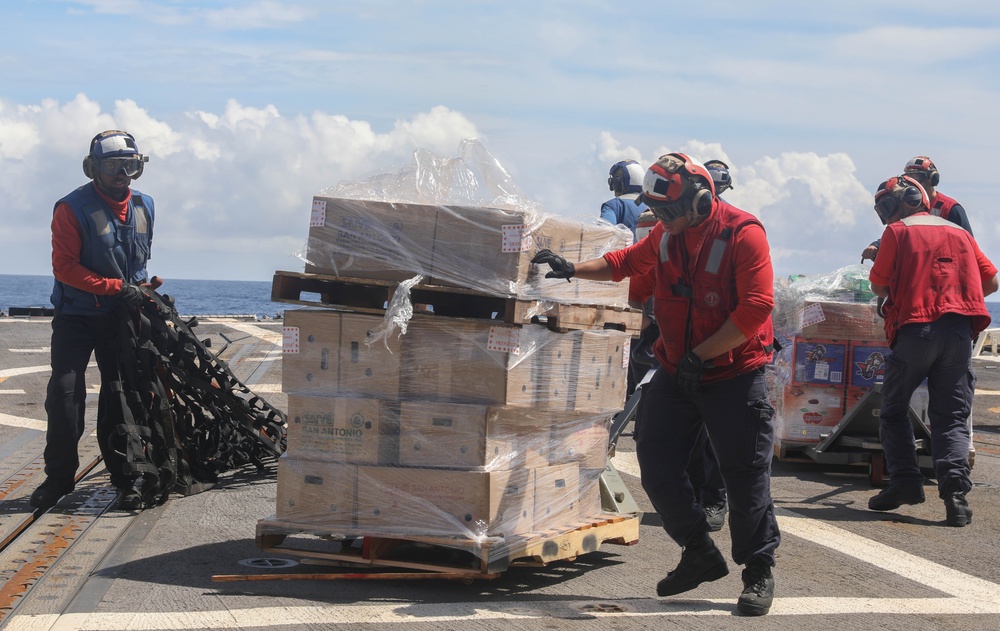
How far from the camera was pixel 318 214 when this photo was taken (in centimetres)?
560

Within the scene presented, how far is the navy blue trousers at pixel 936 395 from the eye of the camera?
7.20 metres

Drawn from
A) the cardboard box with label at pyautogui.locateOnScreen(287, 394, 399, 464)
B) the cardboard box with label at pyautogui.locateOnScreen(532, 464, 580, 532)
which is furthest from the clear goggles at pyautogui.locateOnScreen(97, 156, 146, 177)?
the cardboard box with label at pyautogui.locateOnScreen(532, 464, 580, 532)

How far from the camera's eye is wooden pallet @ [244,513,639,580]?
5.14m

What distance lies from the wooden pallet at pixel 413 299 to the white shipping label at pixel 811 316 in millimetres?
3496

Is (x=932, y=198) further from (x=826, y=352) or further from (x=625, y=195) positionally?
(x=625, y=195)

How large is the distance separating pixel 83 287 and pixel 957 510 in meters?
5.31

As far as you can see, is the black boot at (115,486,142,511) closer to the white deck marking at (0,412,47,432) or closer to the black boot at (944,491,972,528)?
the white deck marking at (0,412,47,432)

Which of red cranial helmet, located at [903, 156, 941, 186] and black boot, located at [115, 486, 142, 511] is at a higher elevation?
red cranial helmet, located at [903, 156, 941, 186]

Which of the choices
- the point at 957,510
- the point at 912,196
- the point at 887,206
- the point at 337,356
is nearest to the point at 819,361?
the point at 887,206

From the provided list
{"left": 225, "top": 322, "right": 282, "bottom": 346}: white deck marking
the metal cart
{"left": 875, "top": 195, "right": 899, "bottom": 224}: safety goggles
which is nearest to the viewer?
{"left": 875, "top": 195, "right": 899, "bottom": 224}: safety goggles

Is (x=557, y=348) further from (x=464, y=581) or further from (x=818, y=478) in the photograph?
(x=818, y=478)

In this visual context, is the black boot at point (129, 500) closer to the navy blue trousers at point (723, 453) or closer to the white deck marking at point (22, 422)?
the navy blue trousers at point (723, 453)

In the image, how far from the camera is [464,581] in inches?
210

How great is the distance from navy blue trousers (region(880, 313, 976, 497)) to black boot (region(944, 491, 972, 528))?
0.05 metres
